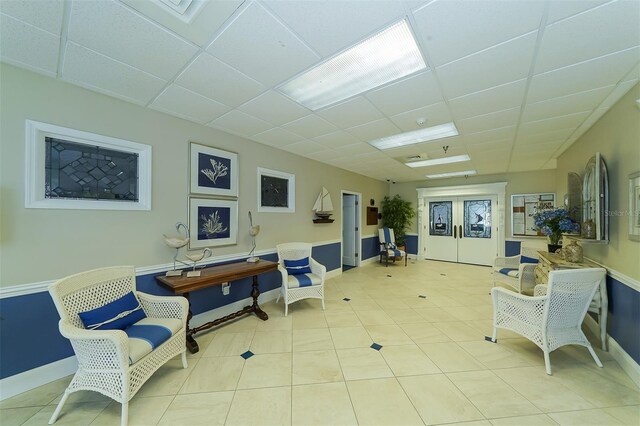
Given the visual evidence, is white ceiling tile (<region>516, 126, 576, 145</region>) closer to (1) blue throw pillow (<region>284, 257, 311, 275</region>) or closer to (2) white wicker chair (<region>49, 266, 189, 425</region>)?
(1) blue throw pillow (<region>284, 257, 311, 275</region>)

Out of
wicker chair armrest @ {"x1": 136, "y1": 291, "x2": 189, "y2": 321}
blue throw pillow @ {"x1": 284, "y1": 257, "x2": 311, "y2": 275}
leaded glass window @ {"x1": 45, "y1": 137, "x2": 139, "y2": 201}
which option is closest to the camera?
leaded glass window @ {"x1": 45, "y1": 137, "x2": 139, "y2": 201}

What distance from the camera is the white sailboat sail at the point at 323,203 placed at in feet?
15.2

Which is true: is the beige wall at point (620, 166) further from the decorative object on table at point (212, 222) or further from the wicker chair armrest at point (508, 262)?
the decorative object on table at point (212, 222)

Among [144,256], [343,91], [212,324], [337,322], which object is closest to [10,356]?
[144,256]

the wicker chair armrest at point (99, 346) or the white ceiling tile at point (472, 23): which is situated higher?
the white ceiling tile at point (472, 23)

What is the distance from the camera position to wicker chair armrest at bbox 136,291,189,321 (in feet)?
7.04

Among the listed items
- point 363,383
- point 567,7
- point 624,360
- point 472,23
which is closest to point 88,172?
point 363,383

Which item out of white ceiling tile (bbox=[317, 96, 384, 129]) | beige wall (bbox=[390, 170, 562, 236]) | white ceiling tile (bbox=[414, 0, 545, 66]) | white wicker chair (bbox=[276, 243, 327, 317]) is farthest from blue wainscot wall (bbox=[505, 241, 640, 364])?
beige wall (bbox=[390, 170, 562, 236])

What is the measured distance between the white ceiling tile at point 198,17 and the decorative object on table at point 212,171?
5.29 ft

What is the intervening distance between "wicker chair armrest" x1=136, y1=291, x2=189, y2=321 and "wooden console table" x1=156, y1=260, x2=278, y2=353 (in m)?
0.13

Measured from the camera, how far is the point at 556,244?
331 centimetres

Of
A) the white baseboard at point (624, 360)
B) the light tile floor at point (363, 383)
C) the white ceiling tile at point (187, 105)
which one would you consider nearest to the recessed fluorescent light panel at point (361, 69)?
the white ceiling tile at point (187, 105)

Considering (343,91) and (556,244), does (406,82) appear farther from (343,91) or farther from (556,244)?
(556,244)

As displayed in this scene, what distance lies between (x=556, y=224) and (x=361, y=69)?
11.7ft
